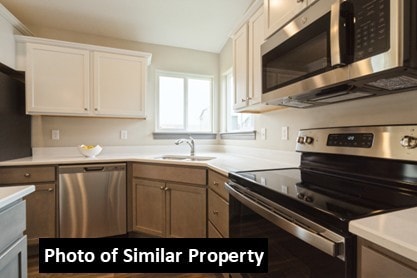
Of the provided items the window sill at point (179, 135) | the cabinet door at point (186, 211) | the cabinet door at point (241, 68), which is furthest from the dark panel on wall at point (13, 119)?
the cabinet door at point (241, 68)

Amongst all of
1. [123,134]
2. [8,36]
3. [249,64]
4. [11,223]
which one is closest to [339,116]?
[249,64]

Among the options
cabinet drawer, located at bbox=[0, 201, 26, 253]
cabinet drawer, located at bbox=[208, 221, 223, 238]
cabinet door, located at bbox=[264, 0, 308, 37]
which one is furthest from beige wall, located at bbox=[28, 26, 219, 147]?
cabinet drawer, located at bbox=[0, 201, 26, 253]

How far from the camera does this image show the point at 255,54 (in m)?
1.75

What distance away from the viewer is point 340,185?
1.01m

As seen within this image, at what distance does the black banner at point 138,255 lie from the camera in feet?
4.65

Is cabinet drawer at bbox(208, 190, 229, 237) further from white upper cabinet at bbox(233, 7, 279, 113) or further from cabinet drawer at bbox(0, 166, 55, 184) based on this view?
cabinet drawer at bbox(0, 166, 55, 184)

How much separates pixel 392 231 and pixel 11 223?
1.22 m

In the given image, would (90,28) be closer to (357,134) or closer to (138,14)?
(138,14)

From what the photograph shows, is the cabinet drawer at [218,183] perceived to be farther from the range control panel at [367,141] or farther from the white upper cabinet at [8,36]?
the white upper cabinet at [8,36]

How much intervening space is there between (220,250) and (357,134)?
1058 mm

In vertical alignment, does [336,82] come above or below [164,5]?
below

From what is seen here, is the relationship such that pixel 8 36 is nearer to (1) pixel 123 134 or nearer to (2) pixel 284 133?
(1) pixel 123 134

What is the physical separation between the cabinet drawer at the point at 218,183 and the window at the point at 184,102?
1.40 m

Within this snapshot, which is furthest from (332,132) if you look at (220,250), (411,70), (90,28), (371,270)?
(90,28)
